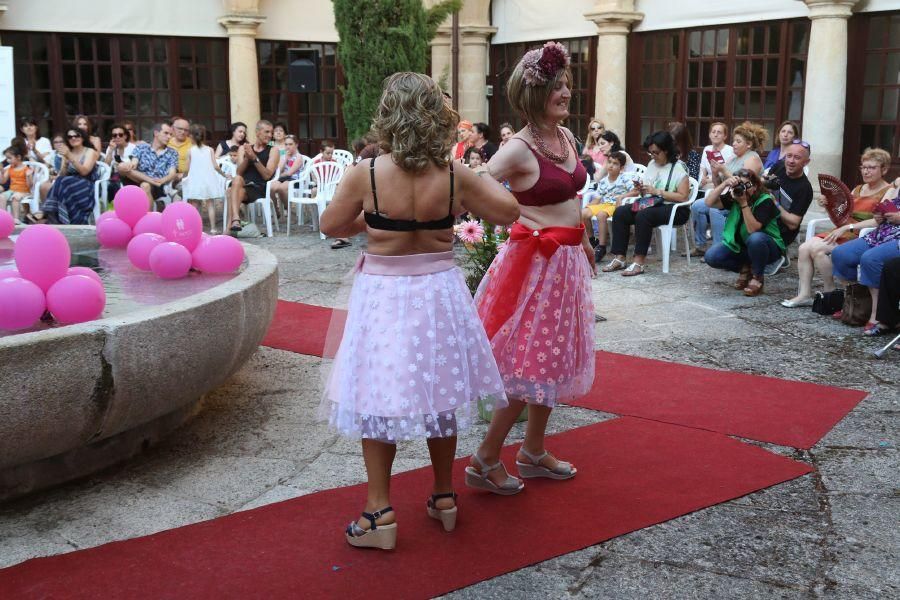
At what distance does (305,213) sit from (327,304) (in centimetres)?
572

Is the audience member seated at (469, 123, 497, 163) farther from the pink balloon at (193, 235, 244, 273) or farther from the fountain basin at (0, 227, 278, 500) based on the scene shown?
the fountain basin at (0, 227, 278, 500)

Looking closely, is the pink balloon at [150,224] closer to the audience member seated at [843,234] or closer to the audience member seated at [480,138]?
the audience member seated at [843,234]

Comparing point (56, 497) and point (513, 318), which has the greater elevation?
point (513, 318)

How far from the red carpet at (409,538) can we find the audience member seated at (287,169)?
25.1ft

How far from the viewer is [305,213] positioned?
1262 centimetres

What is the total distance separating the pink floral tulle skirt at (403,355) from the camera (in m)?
2.99

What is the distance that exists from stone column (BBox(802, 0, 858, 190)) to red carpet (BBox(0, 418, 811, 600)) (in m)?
7.26

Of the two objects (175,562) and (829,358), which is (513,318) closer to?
(175,562)

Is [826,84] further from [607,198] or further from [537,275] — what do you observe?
[537,275]

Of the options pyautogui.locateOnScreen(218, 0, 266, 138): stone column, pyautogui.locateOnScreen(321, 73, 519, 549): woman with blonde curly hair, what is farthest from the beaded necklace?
pyautogui.locateOnScreen(218, 0, 266, 138): stone column

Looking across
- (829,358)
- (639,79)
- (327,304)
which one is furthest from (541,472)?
(639,79)

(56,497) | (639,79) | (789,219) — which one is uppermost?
(639,79)

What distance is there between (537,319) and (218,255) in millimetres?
1925

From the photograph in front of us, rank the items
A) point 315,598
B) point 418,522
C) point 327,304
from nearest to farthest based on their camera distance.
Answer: point 315,598 → point 418,522 → point 327,304
